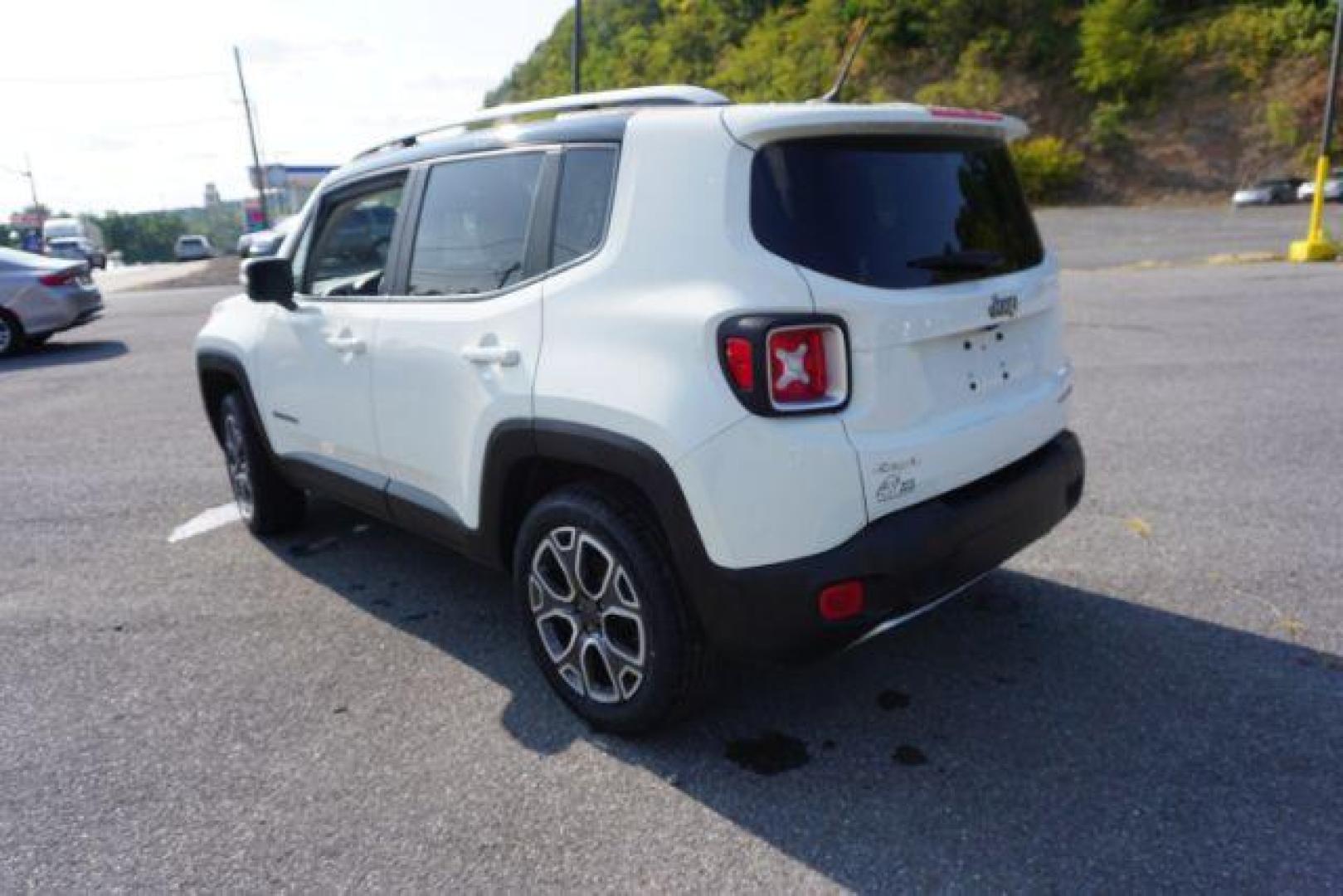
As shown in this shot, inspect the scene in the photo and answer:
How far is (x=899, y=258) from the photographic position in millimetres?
2609

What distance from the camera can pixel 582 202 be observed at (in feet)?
9.42

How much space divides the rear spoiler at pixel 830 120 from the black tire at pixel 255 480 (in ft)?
10.3

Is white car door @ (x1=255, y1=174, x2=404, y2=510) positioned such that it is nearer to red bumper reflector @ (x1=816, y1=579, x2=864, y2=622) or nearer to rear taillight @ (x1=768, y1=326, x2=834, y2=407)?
rear taillight @ (x1=768, y1=326, x2=834, y2=407)

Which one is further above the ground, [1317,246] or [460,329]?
[460,329]

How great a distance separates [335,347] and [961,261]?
7.91 ft

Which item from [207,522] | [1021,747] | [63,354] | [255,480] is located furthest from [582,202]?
[63,354]

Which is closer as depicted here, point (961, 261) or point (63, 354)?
point (961, 261)

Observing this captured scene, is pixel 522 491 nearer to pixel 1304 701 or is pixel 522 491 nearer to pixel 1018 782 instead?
pixel 1018 782

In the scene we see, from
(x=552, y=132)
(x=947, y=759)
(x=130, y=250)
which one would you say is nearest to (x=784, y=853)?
(x=947, y=759)

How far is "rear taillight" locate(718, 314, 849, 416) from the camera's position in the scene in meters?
2.36

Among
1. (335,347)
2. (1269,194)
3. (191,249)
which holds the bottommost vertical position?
(191,249)

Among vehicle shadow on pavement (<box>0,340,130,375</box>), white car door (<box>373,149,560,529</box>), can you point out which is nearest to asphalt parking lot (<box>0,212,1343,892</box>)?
white car door (<box>373,149,560,529</box>)

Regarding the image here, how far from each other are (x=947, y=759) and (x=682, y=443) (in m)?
1.22

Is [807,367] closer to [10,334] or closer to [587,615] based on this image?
[587,615]
